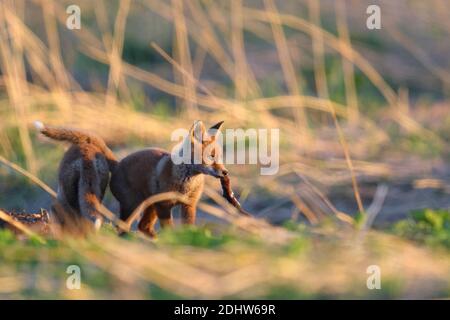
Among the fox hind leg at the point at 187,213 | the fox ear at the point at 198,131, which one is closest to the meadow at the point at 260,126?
the fox hind leg at the point at 187,213

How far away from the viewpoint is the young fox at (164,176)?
455 cm

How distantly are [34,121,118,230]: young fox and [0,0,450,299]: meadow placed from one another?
177mm

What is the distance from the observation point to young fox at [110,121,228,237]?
455 cm

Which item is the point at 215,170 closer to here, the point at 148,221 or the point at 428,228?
the point at 148,221

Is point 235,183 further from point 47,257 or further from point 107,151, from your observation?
point 47,257

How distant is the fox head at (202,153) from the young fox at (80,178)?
41 centimetres

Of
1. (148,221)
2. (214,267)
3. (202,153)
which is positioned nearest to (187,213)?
(148,221)

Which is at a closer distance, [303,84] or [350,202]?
[350,202]

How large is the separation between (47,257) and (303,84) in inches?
216

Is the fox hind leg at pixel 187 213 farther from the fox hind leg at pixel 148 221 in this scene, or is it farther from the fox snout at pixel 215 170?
the fox snout at pixel 215 170

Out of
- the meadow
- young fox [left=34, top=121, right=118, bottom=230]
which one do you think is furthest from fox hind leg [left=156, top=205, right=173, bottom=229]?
young fox [left=34, top=121, right=118, bottom=230]
